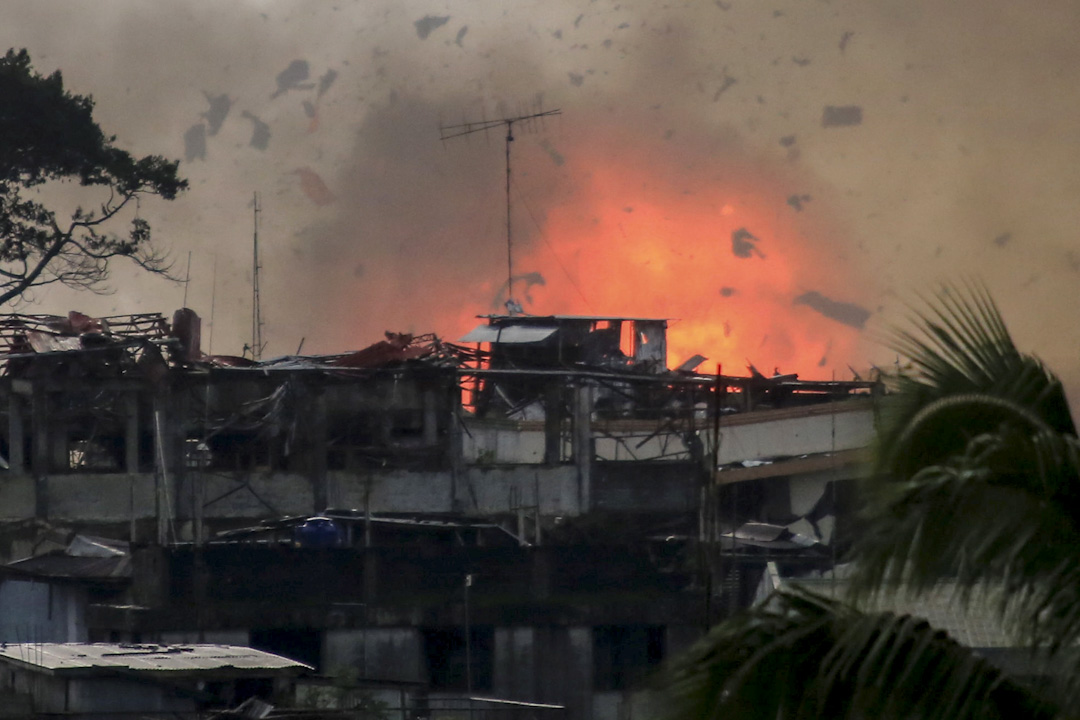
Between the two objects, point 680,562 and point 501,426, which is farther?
point 501,426

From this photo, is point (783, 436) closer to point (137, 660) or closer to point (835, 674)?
point (137, 660)

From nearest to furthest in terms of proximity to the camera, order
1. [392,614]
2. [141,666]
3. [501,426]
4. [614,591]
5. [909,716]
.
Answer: [909,716] < [141,666] < [392,614] < [614,591] < [501,426]

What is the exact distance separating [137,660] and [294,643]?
10.2m

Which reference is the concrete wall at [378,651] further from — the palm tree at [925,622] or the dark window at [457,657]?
the palm tree at [925,622]

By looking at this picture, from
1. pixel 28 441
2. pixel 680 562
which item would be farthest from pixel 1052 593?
pixel 28 441

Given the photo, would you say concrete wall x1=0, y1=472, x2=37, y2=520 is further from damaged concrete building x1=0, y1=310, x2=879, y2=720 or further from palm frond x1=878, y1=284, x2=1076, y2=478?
palm frond x1=878, y1=284, x2=1076, y2=478

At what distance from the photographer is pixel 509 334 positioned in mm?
37969

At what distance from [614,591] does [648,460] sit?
3.10 metres

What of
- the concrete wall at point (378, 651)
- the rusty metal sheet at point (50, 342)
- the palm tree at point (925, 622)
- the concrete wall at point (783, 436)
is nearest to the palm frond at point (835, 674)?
the palm tree at point (925, 622)

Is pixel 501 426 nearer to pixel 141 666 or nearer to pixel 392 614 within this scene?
pixel 392 614

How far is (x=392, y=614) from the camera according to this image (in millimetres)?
28141

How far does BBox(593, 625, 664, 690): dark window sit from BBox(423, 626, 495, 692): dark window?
1981 mm

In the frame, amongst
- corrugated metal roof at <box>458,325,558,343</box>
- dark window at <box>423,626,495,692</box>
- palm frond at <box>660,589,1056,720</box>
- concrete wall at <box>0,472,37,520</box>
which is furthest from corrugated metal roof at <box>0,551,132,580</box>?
palm frond at <box>660,589,1056,720</box>

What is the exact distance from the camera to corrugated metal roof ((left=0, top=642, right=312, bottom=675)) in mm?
17438
